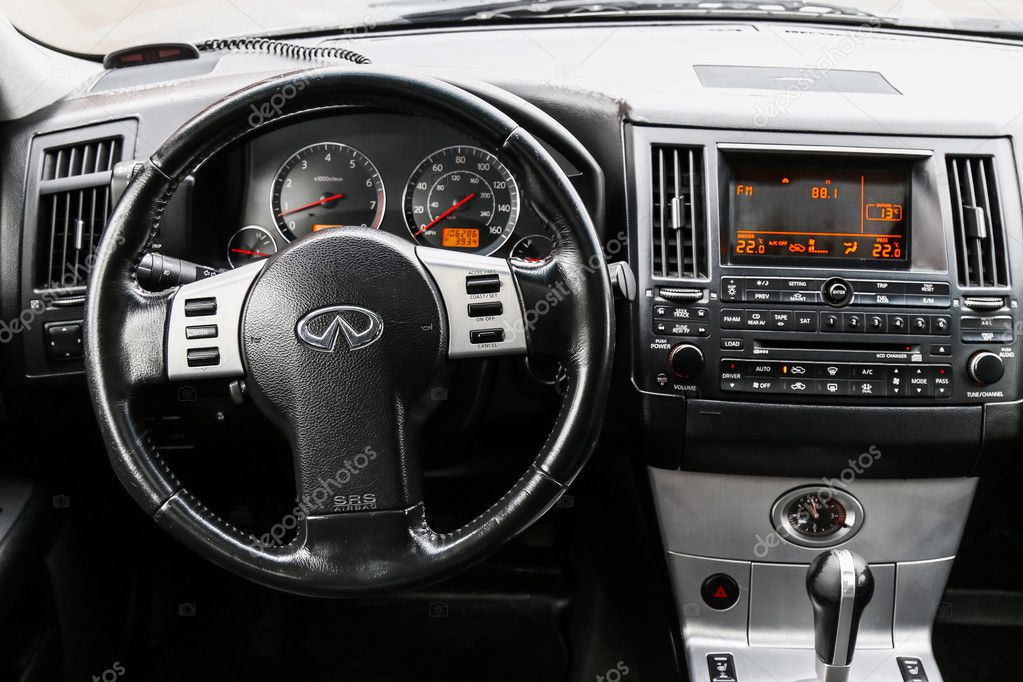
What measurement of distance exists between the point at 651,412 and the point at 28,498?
1237 millimetres

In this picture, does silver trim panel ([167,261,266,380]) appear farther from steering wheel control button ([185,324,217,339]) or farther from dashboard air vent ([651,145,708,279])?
dashboard air vent ([651,145,708,279])

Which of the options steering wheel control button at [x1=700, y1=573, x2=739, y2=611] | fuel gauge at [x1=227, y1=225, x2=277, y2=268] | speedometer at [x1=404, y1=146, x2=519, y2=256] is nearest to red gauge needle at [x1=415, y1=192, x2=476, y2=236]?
speedometer at [x1=404, y1=146, x2=519, y2=256]

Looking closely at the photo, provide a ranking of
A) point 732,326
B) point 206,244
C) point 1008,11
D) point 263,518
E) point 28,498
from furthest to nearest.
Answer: point 263,518 → point 1008,11 → point 28,498 → point 206,244 → point 732,326

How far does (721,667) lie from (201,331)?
42.6 inches

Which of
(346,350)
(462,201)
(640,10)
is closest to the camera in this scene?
(346,350)

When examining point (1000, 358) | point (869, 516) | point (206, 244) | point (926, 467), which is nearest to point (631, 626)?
point (869, 516)

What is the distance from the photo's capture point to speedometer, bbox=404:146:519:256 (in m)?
1.57

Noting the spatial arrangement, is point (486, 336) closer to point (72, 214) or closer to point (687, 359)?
point (687, 359)

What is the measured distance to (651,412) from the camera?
5.04 ft

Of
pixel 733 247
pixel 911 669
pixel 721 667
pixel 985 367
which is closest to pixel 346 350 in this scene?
pixel 733 247

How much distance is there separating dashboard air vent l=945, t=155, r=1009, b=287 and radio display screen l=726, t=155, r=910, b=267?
0.27 ft

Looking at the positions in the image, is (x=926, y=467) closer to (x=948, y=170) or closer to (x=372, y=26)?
(x=948, y=170)

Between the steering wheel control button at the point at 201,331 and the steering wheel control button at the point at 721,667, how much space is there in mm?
1052

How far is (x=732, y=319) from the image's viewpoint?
58.7 inches
